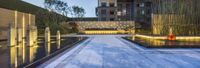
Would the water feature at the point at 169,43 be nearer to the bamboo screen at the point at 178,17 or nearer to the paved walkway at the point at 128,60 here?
the paved walkway at the point at 128,60

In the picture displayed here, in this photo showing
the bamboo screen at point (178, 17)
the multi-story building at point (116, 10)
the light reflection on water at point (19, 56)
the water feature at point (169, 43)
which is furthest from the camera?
the multi-story building at point (116, 10)

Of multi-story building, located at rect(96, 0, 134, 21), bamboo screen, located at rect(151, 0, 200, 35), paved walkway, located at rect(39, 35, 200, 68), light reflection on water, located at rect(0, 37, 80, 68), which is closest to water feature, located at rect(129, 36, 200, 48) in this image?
paved walkway, located at rect(39, 35, 200, 68)

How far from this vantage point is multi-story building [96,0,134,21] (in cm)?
9011

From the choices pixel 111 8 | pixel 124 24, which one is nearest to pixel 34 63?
pixel 124 24

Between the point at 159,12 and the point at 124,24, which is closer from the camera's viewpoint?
the point at 159,12

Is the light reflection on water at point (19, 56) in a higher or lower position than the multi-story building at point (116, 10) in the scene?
lower

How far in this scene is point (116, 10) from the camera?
9100 centimetres

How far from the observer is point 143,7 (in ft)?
275

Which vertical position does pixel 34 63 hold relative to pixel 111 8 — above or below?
below

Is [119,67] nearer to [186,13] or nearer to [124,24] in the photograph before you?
[186,13]

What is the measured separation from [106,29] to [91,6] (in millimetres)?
22947

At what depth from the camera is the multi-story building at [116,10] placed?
9011 cm

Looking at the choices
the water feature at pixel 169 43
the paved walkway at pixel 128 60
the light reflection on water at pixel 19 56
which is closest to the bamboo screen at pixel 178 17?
the water feature at pixel 169 43

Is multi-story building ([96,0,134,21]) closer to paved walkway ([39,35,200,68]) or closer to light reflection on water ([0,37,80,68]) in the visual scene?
light reflection on water ([0,37,80,68])
